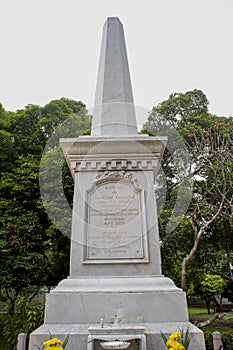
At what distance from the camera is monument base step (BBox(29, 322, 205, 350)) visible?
3.36m

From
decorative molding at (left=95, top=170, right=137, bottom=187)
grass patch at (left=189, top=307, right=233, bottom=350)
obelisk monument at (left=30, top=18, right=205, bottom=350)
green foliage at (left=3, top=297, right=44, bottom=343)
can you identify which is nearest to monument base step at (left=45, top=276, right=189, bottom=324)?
obelisk monument at (left=30, top=18, right=205, bottom=350)

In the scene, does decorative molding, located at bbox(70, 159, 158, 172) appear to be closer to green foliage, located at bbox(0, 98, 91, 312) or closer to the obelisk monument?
the obelisk monument

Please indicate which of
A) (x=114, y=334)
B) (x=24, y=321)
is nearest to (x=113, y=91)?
(x=114, y=334)

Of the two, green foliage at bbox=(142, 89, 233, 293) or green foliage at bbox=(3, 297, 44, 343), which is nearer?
green foliage at bbox=(3, 297, 44, 343)

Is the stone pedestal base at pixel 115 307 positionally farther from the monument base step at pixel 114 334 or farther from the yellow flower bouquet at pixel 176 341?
the yellow flower bouquet at pixel 176 341

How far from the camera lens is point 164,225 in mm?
12180

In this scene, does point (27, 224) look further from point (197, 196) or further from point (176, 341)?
point (176, 341)

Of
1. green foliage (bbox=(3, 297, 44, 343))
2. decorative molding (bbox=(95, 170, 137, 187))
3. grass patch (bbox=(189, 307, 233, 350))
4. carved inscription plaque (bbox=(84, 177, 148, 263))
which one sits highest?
decorative molding (bbox=(95, 170, 137, 187))

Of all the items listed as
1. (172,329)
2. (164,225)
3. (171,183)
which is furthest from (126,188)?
(171,183)

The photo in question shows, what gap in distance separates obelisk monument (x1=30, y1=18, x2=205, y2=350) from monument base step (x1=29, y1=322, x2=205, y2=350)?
0.01 meters

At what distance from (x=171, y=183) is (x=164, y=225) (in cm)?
300

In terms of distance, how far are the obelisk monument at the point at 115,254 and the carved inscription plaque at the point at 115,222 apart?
0.01m

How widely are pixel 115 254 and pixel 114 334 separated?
1212 millimetres

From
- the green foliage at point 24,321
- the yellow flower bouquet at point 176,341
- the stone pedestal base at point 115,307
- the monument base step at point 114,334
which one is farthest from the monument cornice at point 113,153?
the green foliage at point 24,321
